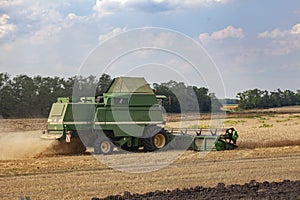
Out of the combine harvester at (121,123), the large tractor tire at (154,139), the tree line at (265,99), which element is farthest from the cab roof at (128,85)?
the tree line at (265,99)

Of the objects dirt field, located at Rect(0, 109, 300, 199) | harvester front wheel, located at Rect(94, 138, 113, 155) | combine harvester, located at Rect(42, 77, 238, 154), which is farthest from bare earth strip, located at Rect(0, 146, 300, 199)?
combine harvester, located at Rect(42, 77, 238, 154)

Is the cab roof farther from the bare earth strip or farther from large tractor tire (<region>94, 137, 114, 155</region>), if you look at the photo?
the bare earth strip

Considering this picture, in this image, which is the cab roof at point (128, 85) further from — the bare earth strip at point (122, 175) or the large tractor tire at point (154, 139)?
the bare earth strip at point (122, 175)

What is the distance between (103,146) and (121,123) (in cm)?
123

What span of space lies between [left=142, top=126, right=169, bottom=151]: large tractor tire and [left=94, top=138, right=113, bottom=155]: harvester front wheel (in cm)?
160

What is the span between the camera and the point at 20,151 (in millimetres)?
20312

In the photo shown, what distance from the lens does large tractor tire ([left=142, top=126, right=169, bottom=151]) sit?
20.8 m

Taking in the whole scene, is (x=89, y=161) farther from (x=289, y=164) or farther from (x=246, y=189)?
(x=246, y=189)

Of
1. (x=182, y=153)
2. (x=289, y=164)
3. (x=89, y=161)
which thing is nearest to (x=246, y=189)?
(x=289, y=164)

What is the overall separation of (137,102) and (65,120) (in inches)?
118

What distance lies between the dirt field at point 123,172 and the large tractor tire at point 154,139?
884 millimetres

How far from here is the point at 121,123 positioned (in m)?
20.4

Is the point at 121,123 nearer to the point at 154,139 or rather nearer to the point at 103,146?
the point at 103,146

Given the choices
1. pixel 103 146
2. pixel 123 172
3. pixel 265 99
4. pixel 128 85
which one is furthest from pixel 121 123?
pixel 265 99
